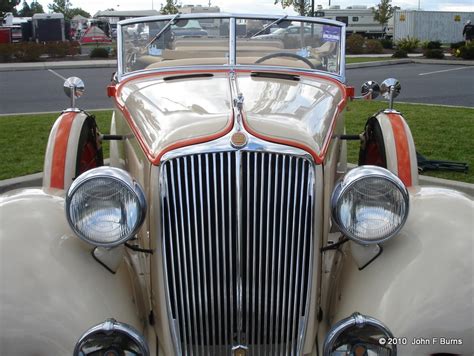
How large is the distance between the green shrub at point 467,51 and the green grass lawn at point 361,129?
48.7 feet

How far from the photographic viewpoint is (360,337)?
2.27m

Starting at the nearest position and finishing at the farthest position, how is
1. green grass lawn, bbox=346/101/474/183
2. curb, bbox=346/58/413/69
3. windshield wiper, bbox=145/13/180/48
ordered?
windshield wiper, bbox=145/13/180/48 < green grass lawn, bbox=346/101/474/183 < curb, bbox=346/58/413/69

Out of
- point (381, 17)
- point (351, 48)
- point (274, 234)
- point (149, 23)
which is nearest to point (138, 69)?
point (149, 23)

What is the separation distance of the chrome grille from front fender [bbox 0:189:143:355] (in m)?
0.28

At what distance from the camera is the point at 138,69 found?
13.5 feet

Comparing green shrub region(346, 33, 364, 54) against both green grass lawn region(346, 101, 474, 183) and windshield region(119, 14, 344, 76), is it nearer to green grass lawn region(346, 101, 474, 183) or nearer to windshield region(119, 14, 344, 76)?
green grass lawn region(346, 101, 474, 183)

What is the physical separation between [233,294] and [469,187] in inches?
161

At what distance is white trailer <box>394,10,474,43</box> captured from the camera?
116 ft

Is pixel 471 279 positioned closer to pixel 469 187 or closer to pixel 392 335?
pixel 392 335

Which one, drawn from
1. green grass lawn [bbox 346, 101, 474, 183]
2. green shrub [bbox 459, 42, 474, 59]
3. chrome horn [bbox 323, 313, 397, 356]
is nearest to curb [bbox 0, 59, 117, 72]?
green grass lawn [bbox 346, 101, 474, 183]

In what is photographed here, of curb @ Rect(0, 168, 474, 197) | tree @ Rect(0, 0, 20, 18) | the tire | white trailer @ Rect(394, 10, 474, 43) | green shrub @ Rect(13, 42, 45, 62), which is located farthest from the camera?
tree @ Rect(0, 0, 20, 18)

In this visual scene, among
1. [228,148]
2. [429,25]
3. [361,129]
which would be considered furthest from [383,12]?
[228,148]

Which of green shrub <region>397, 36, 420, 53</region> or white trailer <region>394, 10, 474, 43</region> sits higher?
white trailer <region>394, 10, 474, 43</region>

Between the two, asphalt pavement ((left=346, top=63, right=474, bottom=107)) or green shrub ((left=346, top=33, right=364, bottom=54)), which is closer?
asphalt pavement ((left=346, top=63, right=474, bottom=107))
